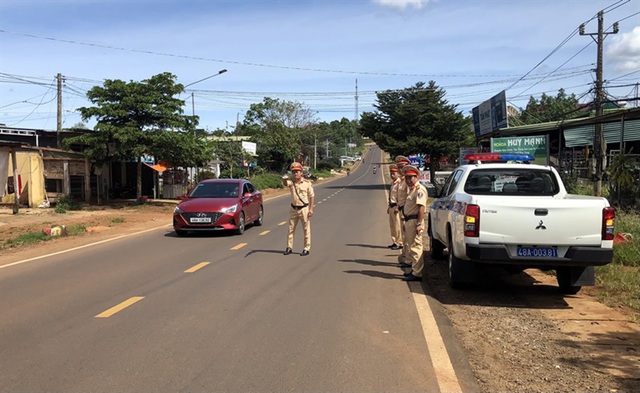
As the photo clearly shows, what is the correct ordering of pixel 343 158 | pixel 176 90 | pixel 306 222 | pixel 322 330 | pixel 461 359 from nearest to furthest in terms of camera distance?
1. pixel 461 359
2. pixel 322 330
3. pixel 306 222
4. pixel 176 90
5. pixel 343 158

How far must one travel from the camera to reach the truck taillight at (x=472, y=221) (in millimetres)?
6539

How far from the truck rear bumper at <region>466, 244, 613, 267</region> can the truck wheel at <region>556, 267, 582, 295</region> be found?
73 centimetres

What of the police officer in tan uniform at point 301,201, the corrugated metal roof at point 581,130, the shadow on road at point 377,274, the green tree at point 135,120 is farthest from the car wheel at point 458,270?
the green tree at point 135,120

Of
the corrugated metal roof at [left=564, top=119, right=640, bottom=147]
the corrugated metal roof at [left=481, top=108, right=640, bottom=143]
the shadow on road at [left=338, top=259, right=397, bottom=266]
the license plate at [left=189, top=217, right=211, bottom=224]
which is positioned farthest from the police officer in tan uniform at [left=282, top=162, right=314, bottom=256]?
the corrugated metal roof at [left=564, top=119, right=640, bottom=147]

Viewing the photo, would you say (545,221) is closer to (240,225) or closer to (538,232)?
(538,232)

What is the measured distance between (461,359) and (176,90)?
2151cm

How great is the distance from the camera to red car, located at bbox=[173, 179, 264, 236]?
13.3 meters

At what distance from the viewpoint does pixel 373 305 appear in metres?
6.57

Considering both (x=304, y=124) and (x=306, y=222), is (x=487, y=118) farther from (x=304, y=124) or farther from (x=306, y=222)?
(x=304, y=124)

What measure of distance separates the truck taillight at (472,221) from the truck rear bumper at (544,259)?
163 millimetres

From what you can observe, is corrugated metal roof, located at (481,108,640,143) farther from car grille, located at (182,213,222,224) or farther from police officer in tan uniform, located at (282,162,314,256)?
car grille, located at (182,213,222,224)

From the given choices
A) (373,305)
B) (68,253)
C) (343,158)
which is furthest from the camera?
(343,158)

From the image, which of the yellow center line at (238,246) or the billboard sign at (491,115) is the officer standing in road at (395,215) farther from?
the billboard sign at (491,115)

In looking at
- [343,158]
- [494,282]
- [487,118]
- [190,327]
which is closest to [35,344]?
[190,327]
